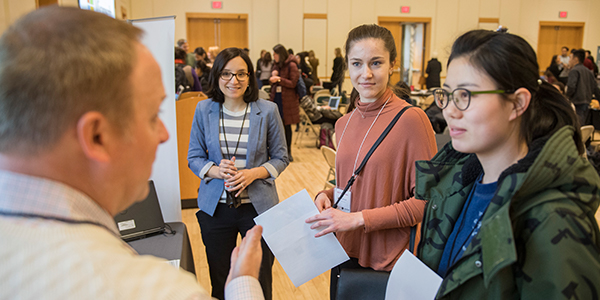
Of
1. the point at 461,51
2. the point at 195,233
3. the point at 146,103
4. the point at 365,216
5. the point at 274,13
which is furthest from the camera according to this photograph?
the point at 274,13

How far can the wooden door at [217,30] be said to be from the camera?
12852mm

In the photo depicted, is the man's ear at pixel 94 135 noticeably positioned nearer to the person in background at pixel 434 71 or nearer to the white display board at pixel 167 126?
the white display board at pixel 167 126

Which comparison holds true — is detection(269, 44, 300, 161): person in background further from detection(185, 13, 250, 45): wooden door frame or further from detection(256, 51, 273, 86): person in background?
detection(185, 13, 250, 45): wooden door frame

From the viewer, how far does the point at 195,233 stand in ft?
12.4

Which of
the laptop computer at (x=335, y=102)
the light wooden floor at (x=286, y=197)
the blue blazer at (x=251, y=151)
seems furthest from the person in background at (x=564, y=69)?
the blue blazer at (x=251, y=151)

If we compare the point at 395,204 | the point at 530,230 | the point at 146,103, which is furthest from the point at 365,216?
the point at 146,103

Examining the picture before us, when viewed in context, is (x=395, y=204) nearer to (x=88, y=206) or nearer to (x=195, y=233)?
(x=88, y=206)

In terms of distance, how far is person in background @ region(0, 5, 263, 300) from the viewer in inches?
18.2

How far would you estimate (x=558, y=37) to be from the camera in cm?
1452

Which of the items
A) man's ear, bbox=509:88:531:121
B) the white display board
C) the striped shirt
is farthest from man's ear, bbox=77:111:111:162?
the white display board

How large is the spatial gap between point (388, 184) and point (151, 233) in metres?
1.27

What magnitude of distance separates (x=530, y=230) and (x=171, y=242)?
1647 mm

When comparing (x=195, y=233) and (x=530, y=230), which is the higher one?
(x=530, y=230)

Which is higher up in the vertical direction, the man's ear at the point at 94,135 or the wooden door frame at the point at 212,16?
the wooden door frame at the point at 212,16
